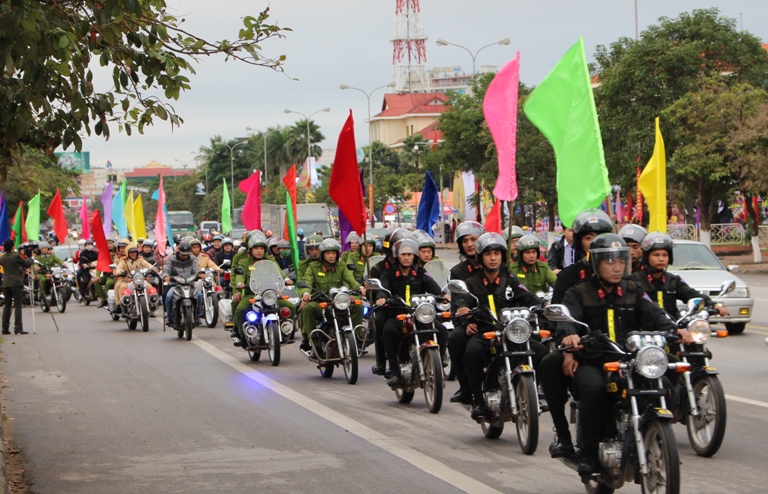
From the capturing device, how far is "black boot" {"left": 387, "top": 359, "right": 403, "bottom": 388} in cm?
1105

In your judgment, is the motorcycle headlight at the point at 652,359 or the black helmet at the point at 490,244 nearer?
the motorcycle headlight at the point at 652,359

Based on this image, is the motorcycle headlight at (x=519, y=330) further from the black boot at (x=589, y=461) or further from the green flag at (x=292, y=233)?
the green flag at (x=292, y=233)

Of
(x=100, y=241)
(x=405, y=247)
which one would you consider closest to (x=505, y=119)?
(x=405, y=247)

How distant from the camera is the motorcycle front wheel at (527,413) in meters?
7.96

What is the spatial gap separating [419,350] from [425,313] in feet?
1.43

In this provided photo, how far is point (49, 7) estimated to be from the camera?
8.17 metres

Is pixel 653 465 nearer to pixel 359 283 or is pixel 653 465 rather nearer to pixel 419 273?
pixel 419 273

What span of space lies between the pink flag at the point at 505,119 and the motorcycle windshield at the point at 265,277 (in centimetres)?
407

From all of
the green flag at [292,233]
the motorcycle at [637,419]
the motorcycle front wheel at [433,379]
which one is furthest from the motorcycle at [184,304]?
the motorcycle at [637,419]

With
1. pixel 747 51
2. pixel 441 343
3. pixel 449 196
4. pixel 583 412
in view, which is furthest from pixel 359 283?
pixel 449 196

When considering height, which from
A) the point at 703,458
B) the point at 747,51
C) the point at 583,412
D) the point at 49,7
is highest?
the point at 747,51

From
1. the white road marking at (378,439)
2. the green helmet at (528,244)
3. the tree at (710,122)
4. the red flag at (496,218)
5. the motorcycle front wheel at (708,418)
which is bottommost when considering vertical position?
the white road marking at (378,439)

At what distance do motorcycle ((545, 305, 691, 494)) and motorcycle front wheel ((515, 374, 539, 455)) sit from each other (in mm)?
1386

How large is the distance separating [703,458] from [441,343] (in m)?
4.64
